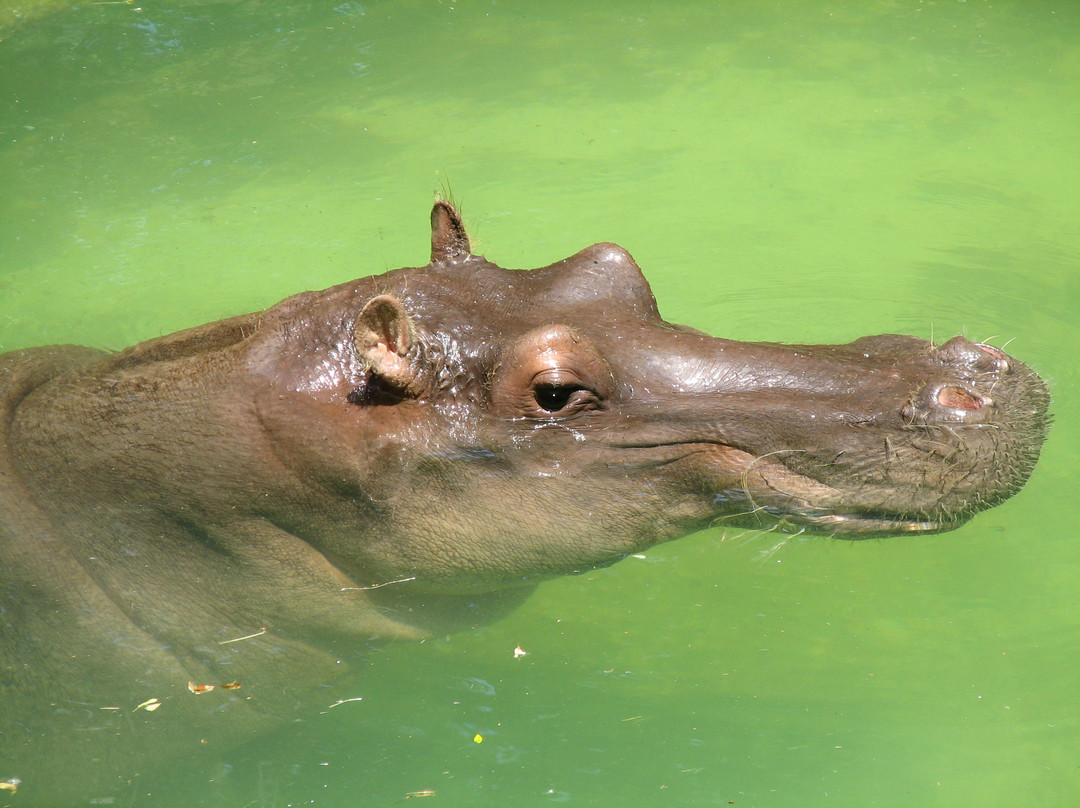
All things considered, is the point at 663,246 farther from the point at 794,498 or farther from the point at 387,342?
the point at 387,342

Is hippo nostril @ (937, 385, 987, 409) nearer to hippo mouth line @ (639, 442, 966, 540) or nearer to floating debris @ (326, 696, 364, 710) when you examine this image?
hippo mouth line @ (639, 442, 966, 540)

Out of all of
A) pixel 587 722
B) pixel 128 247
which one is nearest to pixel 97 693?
pixel 587 722

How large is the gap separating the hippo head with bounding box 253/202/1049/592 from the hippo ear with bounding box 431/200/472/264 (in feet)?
0.76

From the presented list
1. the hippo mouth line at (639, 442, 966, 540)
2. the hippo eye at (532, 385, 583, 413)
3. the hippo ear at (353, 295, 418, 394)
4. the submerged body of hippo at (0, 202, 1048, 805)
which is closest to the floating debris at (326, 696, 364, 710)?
the submerged body of hippo at (0, 202, 1048, 805)

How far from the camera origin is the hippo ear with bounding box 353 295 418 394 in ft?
12.8

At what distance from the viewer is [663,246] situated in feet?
26.8

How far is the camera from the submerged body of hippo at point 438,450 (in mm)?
3977

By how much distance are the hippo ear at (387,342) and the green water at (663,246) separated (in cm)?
204

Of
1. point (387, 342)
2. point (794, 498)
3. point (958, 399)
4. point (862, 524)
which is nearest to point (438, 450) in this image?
point (387, 342)

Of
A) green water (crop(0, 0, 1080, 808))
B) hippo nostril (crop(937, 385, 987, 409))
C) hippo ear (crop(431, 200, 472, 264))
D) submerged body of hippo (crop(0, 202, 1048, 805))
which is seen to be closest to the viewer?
hippo nostril (crop(937, 385, 987, 409))

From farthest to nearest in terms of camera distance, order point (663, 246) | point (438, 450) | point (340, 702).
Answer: point (663, 246) < point (340, 702) < point (438, 450)

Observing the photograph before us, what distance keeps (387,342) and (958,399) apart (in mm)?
2304

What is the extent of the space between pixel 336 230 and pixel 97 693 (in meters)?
4.48

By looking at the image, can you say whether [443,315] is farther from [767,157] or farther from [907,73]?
[907,73]
